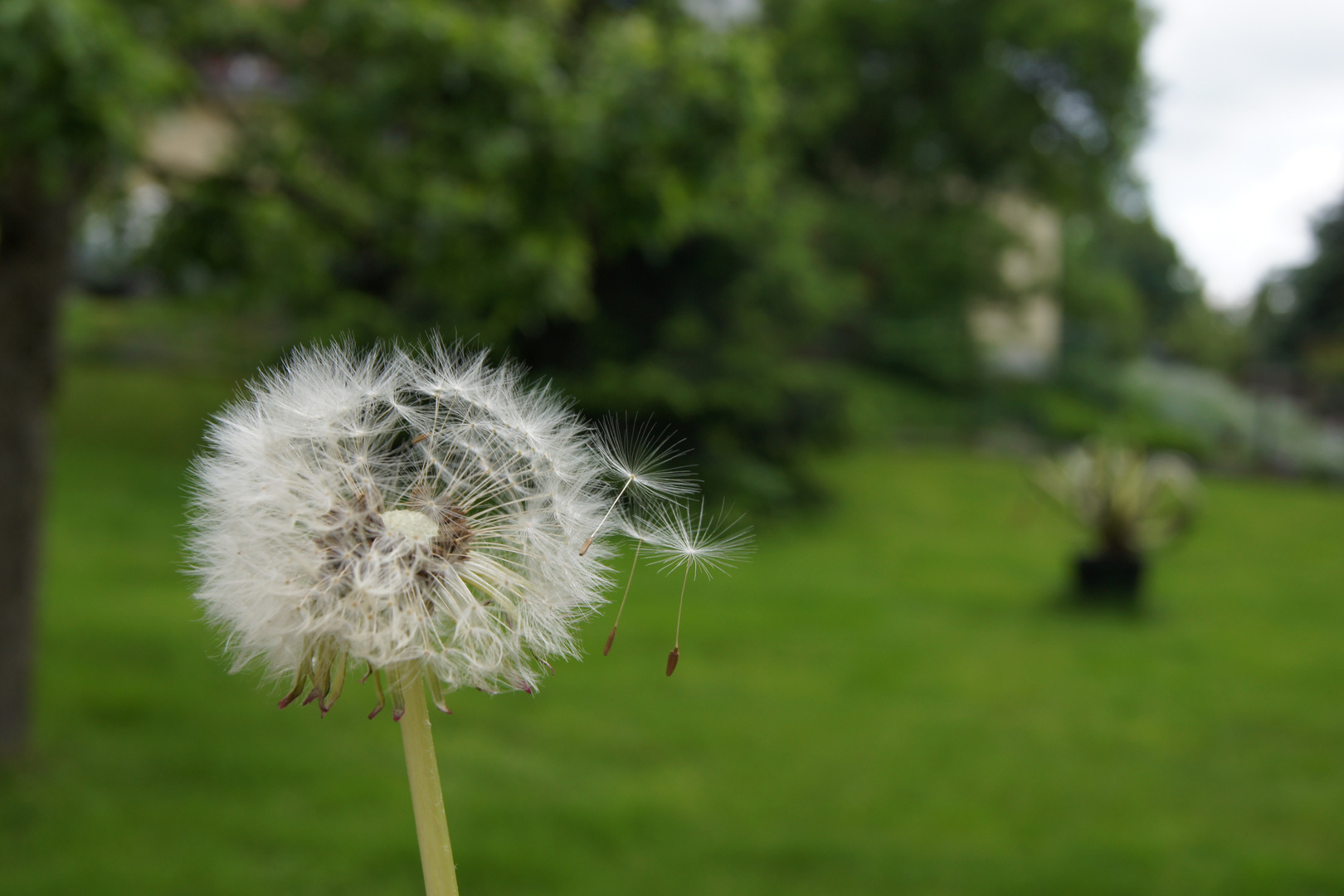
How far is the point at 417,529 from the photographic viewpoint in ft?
3.39

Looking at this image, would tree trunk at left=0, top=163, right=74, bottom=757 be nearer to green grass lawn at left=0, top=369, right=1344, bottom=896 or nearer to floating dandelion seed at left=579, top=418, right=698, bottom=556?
green grass lawn at left=0, top=369, right=1344, bottom=896

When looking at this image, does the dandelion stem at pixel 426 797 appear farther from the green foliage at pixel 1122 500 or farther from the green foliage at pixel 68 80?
the green foliage at pixel 1122 500

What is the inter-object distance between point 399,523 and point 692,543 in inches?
13.6

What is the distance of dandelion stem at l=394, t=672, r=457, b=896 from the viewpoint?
0.86m

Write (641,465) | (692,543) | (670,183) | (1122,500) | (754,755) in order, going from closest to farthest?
Result: 1. (692,543)
2. (641,465)
3. (670,183)
4. (754,755)
5. (1122,500)

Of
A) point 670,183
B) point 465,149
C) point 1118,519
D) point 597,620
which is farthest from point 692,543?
point 1118,519

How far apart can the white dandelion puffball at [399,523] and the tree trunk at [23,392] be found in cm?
554

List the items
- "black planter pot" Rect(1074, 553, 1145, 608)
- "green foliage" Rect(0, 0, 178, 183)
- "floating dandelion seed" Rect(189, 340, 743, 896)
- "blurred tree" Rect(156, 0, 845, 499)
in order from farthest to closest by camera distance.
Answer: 1. "black planter pot" Rect(1074, 553, 1145, 608)
2. "blurred tree" Rect(156, 0, 845, 499)
3. "green foliage" Rect(0, 0, 178, 183)
4. "floating dandelion seed" Rect(189, 340, 743, 896)

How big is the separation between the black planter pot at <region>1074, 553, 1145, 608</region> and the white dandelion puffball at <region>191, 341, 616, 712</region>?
11426 millimetres

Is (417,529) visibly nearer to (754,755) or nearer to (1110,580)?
(754,755)

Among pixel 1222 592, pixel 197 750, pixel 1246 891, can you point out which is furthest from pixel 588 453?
pixel 1222 592

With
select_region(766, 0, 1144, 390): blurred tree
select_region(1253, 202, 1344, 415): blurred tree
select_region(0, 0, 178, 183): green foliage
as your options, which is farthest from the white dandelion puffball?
select_region(766, 0, 1144, 390): blurred tree

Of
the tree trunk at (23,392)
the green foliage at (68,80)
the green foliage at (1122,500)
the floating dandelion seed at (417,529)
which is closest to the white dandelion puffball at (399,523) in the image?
the floating dandelion seed at (417,529)

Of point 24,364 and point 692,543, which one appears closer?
point 692,543
